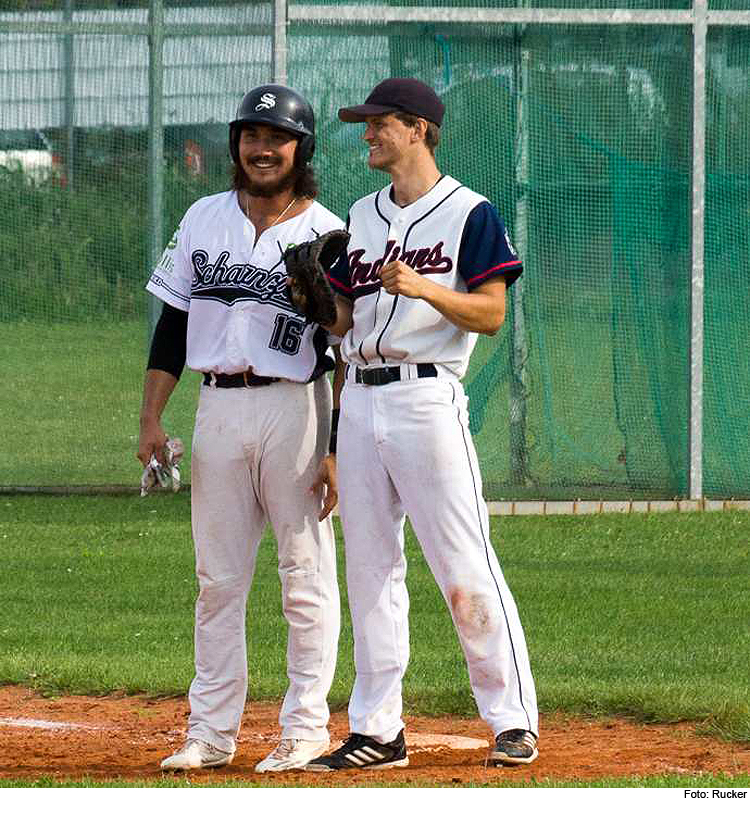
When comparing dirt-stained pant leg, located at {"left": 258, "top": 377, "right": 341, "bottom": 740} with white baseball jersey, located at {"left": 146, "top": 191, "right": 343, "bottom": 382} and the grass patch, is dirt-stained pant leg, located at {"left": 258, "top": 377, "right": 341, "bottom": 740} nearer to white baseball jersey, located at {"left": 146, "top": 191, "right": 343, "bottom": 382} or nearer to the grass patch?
white baseball jersey, located at {"left": 146, "top": 191, "right": 343, "bottom": 382}

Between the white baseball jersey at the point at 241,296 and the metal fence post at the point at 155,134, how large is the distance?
6.76 meters

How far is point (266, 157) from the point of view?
5.64 m

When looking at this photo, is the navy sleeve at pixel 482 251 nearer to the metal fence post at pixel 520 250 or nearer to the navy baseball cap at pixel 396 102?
the navy baseball cap at pixel 396 102

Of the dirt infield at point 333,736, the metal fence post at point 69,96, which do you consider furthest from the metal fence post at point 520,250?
the dirt infield at point 333,736

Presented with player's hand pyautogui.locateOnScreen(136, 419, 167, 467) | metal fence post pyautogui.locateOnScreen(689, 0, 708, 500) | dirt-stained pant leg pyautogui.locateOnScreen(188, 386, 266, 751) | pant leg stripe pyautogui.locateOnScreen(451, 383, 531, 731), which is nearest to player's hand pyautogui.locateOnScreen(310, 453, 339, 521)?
dirt-stained pant leg pyautogui.locateOnScreen(188, 386, 266, 751)

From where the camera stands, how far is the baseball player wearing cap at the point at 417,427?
213 inches

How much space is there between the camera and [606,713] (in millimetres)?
A: 6703

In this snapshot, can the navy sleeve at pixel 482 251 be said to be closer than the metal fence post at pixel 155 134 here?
Yes

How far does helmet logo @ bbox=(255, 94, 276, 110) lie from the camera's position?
559cm

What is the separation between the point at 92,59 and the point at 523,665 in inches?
320

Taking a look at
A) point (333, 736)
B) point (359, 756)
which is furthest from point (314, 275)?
point (333, 736)

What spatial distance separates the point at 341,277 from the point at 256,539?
894 mm
